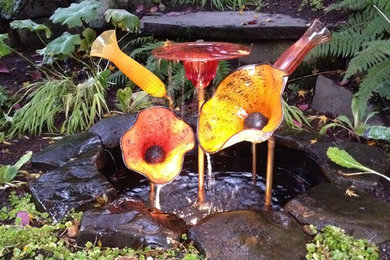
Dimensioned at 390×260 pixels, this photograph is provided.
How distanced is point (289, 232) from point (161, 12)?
3528 millimetres

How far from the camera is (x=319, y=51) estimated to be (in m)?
3.70

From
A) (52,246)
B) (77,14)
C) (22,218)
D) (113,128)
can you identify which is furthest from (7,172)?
(77,14)

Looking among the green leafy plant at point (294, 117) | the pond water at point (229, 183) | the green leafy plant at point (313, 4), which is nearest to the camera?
the pond water at point (229, 183)

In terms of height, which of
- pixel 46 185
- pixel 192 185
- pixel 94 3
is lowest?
pixel 192 185

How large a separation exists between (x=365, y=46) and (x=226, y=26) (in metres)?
1.42

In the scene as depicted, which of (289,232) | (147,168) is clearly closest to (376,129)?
(289,232)

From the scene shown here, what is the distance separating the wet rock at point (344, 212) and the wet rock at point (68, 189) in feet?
3.93

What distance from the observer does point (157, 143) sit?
2707 millimetres

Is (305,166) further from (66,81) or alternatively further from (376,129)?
(66,81)

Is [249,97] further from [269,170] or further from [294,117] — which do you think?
[294,117]

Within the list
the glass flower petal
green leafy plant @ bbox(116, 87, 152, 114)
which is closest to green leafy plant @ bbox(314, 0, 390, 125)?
the glass flower petal

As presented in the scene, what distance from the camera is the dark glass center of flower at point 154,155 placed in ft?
8.55

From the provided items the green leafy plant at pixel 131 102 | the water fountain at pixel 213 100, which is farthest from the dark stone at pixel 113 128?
the water fountain at pixel 213 100

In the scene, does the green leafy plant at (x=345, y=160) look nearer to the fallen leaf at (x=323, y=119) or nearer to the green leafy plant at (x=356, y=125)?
the green leafy plant at (x=356, y=125)
